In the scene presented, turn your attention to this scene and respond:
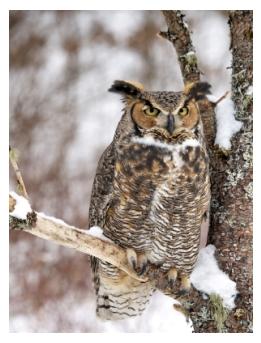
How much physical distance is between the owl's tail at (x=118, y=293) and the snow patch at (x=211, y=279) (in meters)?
0.29

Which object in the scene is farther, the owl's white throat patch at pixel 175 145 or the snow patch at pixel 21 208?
the owl's white throat patch at pixel 175 145

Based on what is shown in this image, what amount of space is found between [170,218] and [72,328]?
77 centimetres

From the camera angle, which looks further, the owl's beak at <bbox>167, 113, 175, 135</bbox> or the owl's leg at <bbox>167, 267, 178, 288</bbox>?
the owl's leg at <bbox>167, 267, 178, 288</bbox>

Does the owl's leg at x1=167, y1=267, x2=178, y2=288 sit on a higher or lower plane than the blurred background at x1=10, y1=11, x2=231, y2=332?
lower

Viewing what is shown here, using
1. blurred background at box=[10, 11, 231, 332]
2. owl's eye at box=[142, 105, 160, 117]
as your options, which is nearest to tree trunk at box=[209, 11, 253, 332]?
blurred background at box=[10, 11, 231, 332]

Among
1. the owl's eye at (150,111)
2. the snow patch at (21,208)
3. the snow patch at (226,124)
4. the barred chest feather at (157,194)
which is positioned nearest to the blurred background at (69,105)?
the snow patch at (226,124)

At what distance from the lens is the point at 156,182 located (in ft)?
7.26

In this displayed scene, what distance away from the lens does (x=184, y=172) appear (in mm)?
2221

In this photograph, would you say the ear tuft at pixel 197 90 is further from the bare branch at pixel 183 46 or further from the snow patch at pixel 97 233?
the snow patch at pixel 97 233

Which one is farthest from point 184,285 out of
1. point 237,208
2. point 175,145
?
point 175,145

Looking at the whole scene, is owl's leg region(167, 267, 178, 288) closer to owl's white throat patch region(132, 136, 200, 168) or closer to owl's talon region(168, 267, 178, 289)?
owl's talon region(168, 267, 178, 289)

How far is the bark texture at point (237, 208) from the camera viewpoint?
7.75 feet

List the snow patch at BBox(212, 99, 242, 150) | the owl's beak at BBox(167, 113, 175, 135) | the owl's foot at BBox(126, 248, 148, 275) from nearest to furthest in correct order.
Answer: the owl's beak at BBox(167, 113, 175, 135)
the owl's foot at BBox(126, 248, 148, 275)
the snow patch at BBox(212, 99, 242, 150)

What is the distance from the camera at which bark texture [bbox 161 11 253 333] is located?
236cm
